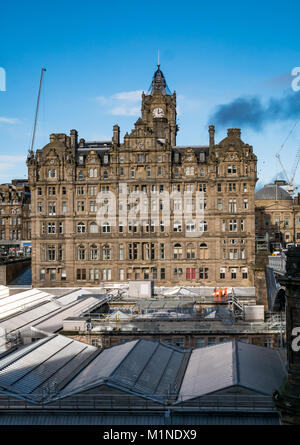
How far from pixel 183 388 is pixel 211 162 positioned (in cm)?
5261

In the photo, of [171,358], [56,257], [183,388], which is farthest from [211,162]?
[183,388]

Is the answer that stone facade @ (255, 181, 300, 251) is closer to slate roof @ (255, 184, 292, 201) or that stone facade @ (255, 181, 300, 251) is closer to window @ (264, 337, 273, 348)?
slate roof @ (255, 184, 292, 201)

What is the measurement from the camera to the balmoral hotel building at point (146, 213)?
3103 inches

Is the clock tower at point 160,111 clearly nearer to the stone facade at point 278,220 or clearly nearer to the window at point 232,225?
the window at point 232,225

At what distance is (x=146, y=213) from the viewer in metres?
80.2

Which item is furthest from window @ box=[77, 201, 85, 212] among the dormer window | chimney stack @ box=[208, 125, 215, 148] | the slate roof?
the slate roof

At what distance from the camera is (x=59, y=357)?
122 ft

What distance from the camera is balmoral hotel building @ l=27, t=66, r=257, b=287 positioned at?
78.8 metres

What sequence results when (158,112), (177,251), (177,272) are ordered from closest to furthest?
(177,272) → (177,251) → (158,112)

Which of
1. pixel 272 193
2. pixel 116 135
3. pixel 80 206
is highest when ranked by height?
pixel 116 135

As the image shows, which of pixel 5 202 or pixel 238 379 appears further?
pixel 5 202

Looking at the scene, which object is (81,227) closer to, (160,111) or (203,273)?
(203,273)

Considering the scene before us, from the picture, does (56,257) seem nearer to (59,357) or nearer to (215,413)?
(59,357)

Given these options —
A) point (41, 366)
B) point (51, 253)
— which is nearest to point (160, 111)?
point (51, 253)
